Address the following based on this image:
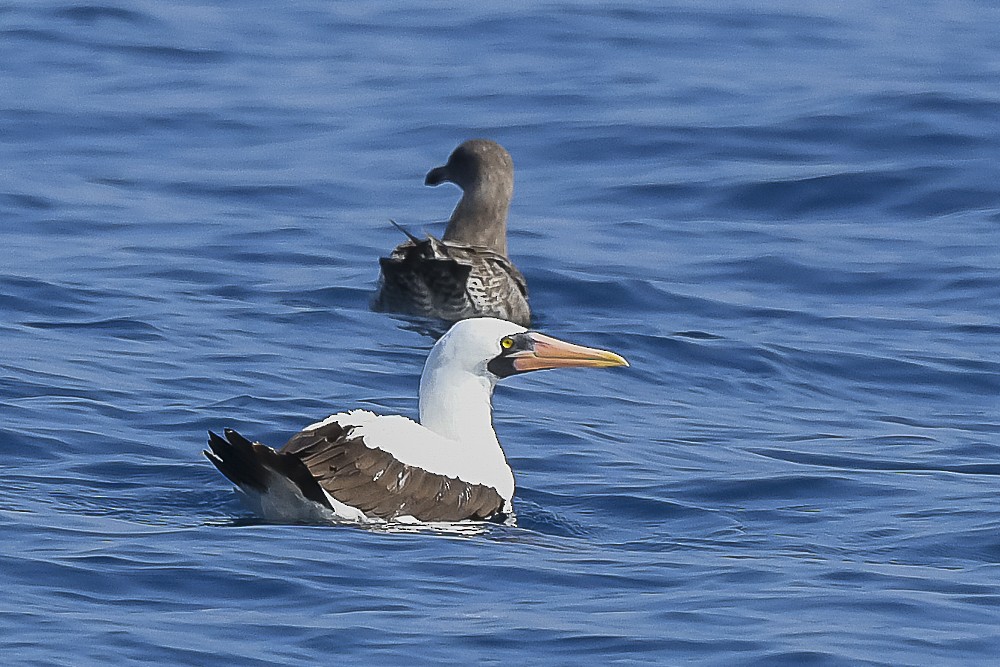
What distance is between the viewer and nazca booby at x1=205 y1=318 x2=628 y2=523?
9125mm

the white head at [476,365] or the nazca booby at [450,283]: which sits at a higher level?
the white head at [476,365]

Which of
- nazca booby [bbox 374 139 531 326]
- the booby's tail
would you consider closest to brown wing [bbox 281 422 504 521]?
the booby's tail

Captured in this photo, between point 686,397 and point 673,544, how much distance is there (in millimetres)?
3360

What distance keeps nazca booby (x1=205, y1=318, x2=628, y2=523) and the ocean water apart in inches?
7.2

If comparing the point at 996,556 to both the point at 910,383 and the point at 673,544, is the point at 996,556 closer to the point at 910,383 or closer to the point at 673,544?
the point at 673,544

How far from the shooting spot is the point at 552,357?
399 inches

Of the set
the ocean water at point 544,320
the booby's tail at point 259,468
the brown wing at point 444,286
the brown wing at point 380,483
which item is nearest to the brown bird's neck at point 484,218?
the ocean water at point 544,320

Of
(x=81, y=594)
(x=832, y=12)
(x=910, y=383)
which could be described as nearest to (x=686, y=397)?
(x=910, y=383)

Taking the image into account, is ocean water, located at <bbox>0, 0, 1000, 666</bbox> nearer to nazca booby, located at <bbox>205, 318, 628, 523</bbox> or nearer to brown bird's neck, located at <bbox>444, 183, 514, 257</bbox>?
nazca booby, located at <bbox>205, 318, 628, 523</bbox>

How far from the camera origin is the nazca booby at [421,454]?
29.9 feet

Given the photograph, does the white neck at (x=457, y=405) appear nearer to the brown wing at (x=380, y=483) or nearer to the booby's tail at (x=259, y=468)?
the brown wing at (x=380, y=483)

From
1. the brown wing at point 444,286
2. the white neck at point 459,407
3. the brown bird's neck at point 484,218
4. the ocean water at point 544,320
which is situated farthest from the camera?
the brown bird's neck at point 484,218

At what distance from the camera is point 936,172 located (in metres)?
18.6

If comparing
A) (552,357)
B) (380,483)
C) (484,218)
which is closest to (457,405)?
(552,357)
